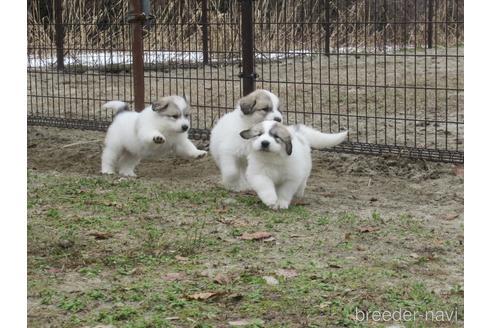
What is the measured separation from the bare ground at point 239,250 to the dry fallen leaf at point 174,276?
1cm

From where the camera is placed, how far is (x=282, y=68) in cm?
1123

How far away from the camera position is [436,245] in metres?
4.87

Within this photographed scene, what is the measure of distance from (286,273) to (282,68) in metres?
7.16

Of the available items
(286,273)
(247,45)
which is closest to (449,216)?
(286,273)

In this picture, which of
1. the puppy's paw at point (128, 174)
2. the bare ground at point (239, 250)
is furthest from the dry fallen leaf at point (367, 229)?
the puppy's paw at point (128, 174)

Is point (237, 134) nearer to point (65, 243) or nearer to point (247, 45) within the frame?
point (247, 45)

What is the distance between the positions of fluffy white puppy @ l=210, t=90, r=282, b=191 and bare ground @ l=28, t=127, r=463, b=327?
7.1 inches

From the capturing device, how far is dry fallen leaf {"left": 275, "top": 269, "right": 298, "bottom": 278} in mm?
4239

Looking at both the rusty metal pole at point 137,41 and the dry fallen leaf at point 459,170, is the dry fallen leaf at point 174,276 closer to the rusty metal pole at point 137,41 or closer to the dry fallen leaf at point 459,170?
the dry fallen leaf at point 459,170

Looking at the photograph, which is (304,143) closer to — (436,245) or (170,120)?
(170,120)

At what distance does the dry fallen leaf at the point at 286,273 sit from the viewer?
4.24 metres

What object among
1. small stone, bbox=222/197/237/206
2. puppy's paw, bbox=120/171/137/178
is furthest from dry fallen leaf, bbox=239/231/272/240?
puppy's paw, bbox=120/171/137/178

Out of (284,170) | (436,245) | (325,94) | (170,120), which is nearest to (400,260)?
(436,245)

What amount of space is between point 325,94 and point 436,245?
5.52 m
